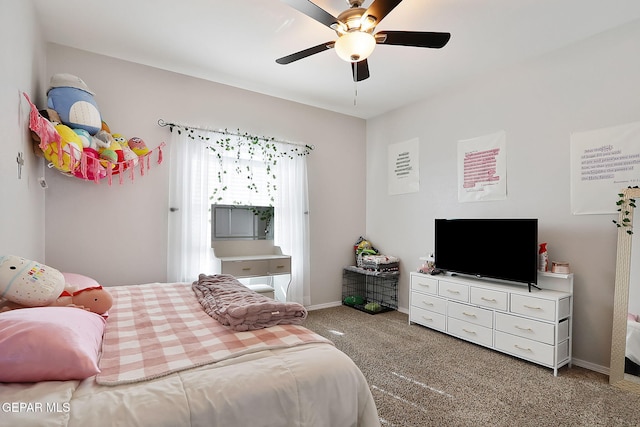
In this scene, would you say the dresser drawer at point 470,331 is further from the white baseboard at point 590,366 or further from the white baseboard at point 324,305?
the white baseboard at point 324,305

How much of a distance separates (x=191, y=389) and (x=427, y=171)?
356 cm

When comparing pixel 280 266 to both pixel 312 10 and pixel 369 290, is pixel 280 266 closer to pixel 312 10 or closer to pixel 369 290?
pixel 369 290

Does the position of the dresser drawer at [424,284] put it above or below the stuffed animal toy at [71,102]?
below

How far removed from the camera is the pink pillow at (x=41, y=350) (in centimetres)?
100

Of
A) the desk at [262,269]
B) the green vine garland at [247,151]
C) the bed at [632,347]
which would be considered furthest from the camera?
the green vine garland at [247,151]

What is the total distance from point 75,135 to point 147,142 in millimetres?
913

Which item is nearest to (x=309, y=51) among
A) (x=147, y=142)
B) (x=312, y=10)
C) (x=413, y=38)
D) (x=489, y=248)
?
(x=312, y=10)

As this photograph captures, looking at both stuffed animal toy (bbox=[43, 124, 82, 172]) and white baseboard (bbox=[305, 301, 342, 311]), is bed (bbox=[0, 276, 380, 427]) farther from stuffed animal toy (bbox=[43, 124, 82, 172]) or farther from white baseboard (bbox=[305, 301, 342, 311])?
white baseboard (bbox=[305, 301, 342, 311])

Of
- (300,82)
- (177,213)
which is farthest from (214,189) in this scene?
(300,82)

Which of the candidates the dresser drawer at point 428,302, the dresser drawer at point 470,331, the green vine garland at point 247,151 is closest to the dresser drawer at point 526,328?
the dresser drawer at point 470,331

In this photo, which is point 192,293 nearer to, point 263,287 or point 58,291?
point 58,291

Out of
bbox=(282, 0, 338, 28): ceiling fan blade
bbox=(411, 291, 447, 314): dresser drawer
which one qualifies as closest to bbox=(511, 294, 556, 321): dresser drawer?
bbox=(411, 291, 447, 314): dresser drawer

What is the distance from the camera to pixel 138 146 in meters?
3.03

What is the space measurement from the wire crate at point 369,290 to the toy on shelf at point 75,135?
2976mm
